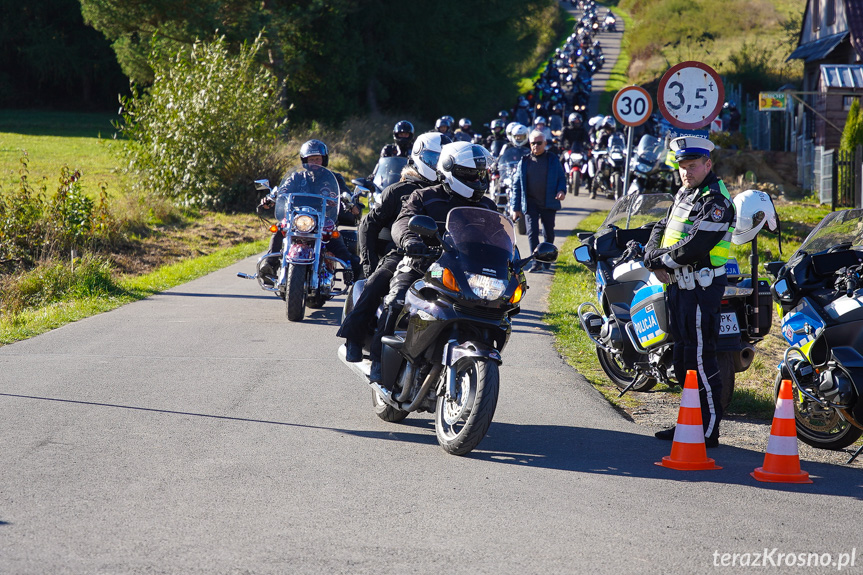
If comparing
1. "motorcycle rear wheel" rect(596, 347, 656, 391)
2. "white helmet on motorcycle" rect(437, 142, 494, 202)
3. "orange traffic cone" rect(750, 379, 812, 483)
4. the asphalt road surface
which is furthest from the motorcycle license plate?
"white helmet on motorcycle" rect(437, 142, 494, 202)

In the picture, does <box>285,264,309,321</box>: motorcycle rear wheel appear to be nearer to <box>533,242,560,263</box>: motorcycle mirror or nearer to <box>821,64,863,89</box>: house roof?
<box>533,242,560,263</box>: motorcycle mirror

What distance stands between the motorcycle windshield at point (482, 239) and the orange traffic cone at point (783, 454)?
66.7 inches

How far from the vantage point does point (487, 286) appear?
5.59 m

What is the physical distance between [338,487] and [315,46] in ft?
119

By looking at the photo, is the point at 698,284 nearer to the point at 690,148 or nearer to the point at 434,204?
the point at 690,148

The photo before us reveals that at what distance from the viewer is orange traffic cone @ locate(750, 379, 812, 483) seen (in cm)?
536

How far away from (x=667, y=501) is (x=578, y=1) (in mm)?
123405

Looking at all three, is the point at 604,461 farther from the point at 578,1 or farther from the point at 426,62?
the point at 578,1

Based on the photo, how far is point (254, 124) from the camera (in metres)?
21.3

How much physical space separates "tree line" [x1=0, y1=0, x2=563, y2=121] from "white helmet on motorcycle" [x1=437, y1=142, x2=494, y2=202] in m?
23.7

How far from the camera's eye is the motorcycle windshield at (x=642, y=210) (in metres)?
8.05

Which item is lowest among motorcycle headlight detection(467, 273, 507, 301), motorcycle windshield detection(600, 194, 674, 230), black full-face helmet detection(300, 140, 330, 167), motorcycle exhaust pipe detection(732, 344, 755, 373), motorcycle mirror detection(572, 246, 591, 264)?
motorcycle exhaust pipe detection(732, 344, 755, 373)

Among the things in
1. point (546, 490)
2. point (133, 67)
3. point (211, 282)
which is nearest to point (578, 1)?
point (133, 67)

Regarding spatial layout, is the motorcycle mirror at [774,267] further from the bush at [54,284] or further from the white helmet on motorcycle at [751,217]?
the bush at [54,284]
